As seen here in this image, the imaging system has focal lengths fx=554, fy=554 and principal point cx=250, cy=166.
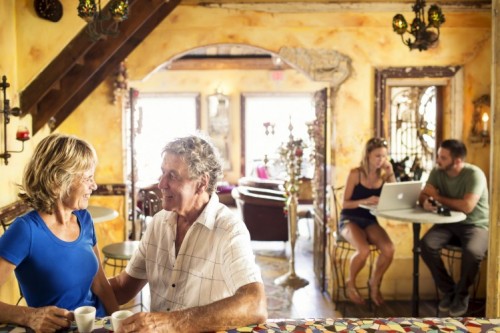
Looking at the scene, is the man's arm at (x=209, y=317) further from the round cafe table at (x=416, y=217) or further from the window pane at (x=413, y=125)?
the window pane at (x=413, y=125)

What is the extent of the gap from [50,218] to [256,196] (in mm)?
5178

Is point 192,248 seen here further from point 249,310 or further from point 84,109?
point 84,109

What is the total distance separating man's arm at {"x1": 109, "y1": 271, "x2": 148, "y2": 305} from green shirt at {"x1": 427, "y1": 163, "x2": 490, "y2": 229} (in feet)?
10.2

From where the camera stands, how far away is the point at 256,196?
279 inches

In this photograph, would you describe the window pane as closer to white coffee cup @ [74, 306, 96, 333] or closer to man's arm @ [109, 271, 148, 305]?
man's arm @ [109, 271, 148, 305]

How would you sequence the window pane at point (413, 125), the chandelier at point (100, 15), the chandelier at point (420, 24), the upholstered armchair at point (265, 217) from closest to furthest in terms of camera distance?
the chandelier at point (100, 15)
the chandelier at point (420, 24)
the window pane at point (413, 125)
the upholstered armchair at point (265, 217)

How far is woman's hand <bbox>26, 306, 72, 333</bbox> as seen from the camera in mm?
1568

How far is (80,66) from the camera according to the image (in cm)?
455

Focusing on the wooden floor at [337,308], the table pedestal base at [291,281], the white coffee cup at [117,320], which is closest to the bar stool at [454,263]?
the wooden floor at [337,308]

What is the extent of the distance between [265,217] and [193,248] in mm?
5140

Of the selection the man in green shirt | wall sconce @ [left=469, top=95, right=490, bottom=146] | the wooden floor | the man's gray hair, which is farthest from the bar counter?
wall sconce @ [left=469, top=95, right=490, bottom=146]

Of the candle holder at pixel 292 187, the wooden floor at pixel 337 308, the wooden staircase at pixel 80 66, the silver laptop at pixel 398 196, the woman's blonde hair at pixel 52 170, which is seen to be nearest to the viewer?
the woman's blonde hair at pixel 52 170

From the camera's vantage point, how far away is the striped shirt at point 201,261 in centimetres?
181

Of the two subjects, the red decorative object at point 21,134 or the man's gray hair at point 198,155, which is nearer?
the man's gray hair at point 198,155
